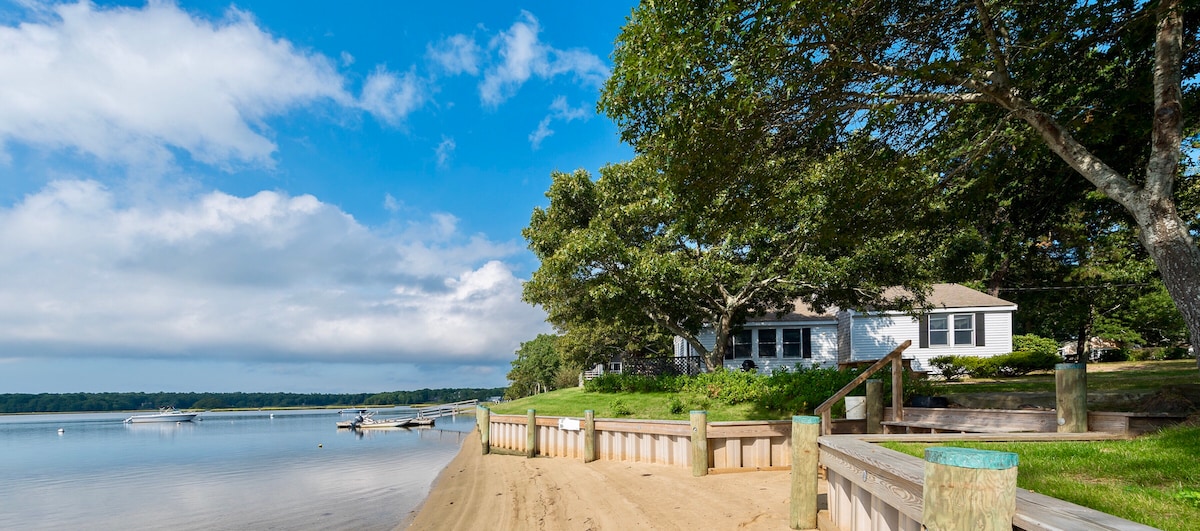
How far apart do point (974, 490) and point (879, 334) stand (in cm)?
3028

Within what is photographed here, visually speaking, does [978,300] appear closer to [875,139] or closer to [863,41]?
[875,139]

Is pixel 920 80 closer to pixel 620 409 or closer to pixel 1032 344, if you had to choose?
pixel 620 409

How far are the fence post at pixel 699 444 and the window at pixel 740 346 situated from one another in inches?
912

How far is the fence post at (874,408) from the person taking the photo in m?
11.3

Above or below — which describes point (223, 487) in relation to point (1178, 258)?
below

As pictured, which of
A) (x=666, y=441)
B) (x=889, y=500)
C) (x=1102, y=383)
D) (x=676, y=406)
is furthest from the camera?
(x=676, y=406)

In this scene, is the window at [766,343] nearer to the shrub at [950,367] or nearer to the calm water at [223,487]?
the shrub at [950,367]

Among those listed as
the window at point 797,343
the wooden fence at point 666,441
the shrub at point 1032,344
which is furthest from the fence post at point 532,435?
the shrub at point 1032,344

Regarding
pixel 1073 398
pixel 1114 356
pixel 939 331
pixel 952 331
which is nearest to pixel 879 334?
pixel 939 331

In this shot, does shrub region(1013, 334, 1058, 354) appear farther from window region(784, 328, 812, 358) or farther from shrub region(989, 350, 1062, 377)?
window region(784, 328, 812, 358)

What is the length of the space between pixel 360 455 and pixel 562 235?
663 inches

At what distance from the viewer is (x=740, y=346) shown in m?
34.2

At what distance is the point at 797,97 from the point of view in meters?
10.2

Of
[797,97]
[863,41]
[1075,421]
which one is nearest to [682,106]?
[797,97]
